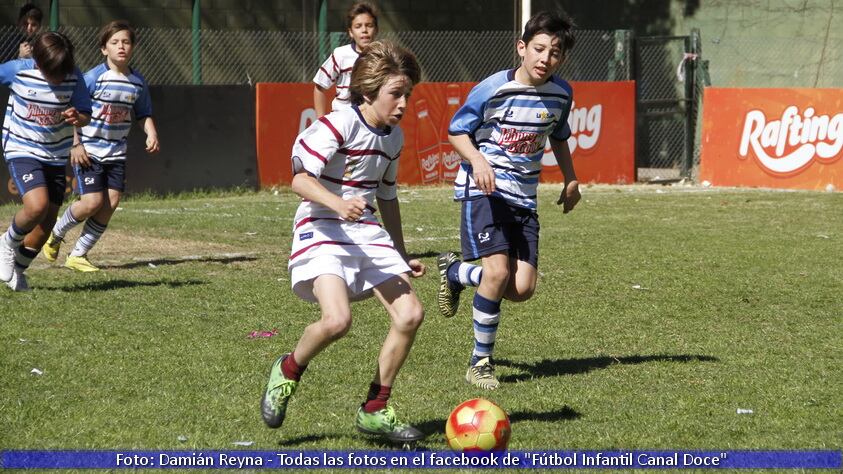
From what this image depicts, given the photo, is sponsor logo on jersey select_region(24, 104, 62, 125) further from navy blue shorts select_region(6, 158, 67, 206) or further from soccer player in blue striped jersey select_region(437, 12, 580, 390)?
soccer player in blue striped jersey select_region(437, 12, 580, 390)

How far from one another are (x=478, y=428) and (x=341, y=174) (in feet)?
3.95

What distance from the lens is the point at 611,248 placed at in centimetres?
1186

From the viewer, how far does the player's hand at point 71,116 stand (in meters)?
8.81

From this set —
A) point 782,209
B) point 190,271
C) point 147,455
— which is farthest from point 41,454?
point 782,209

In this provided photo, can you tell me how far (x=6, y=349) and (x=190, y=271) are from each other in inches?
134

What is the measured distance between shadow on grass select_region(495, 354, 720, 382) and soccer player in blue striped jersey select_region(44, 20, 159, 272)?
4608 millimetres

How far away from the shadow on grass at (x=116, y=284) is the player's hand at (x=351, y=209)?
16.0 ft

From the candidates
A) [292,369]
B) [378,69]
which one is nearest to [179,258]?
[292,369]

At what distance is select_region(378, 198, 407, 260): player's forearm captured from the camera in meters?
5.62

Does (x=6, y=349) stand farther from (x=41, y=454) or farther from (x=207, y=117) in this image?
(x=207, y=117)

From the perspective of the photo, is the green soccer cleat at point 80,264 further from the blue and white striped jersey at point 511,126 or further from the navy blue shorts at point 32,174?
the blue and white striped jersey at point 511,126

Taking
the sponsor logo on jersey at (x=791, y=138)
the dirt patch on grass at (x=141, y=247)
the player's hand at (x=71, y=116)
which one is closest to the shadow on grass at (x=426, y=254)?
the dirt patch on grass at (x=141, y=247)

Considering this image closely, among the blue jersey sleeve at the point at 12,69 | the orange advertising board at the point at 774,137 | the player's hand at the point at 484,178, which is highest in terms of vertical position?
the blue jersey sleeve at the point at 12,69

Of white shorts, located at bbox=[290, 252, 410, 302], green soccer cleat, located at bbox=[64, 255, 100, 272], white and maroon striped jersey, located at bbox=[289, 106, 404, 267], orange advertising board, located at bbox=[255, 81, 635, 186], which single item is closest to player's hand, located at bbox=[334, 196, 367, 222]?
white and maroon striped jersey, located at bbox=[289, 106, 404, 267]
